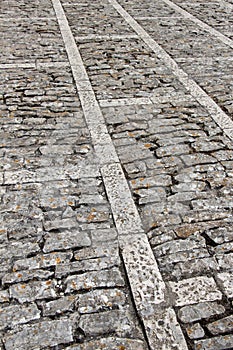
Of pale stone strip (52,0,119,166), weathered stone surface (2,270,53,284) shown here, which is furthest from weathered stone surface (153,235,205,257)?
pale stone strip (52,0,119,166)

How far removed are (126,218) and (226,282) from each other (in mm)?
1037

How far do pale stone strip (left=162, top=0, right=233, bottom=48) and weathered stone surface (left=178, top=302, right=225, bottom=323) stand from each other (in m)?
6.38

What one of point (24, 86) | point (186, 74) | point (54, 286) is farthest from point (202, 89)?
point (54, 286)

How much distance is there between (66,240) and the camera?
3.49 meters

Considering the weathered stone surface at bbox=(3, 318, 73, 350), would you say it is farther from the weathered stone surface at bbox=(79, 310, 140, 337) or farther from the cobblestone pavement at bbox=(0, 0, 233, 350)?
the weathered stone surface at bbox=(79, 310, 140, 337)

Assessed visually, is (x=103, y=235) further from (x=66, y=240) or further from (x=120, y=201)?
(x=120, y=201)

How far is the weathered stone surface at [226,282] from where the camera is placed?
120 inches

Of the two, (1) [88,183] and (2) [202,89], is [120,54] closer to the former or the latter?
(2) [202,89]

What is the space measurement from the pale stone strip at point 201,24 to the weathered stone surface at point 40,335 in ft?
22.5

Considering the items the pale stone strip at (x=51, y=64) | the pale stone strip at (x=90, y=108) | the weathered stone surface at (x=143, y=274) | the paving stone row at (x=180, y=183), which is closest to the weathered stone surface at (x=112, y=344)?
the weathered stone surface at (x=143, y=274)

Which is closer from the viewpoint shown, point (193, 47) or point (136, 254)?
point (136, 254)

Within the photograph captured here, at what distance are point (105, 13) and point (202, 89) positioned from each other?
16.7 ft

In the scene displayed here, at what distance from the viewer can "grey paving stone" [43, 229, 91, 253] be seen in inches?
135

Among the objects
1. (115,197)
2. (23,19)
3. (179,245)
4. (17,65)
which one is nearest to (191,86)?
(17,65)
